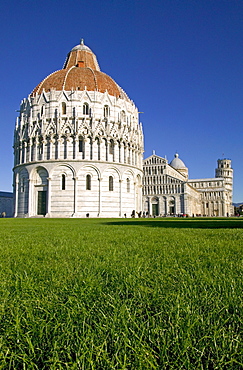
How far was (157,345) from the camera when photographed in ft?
5.14

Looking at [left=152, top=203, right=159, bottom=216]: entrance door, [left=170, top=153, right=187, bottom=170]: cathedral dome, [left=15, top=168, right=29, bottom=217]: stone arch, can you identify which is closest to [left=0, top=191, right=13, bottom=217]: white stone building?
[left=152, top=203, right=159, bottom=216]: entrance door

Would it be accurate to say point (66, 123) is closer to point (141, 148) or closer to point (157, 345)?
point (141, 148)

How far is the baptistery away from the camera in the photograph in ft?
132

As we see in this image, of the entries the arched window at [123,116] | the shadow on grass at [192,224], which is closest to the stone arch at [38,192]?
the arched window at [123,116]

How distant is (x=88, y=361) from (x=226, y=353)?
2.18 feet

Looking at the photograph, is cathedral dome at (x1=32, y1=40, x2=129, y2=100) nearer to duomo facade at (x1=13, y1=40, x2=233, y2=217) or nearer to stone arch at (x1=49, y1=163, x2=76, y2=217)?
duomo facade at (x1=13, y1=40, x2=233, y2=217)

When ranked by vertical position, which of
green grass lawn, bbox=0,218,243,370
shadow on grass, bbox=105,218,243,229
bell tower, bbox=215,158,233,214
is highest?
bell tower, bbox=215,158,233,214

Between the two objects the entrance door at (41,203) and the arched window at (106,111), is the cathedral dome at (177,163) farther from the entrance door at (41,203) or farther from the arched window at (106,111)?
the entrance door at (41,203)

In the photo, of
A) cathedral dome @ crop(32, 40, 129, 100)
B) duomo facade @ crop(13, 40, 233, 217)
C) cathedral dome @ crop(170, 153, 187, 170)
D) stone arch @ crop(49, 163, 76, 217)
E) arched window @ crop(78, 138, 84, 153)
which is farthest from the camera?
cathedral dome @ crop(170, 153, 187, 170)

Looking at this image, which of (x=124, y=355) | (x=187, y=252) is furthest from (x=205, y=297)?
(x=187, y=252)

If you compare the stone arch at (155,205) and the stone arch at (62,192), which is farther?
the stone arch at (155,205)

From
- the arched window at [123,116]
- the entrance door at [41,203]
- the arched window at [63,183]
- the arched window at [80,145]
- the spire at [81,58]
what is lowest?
the entrance door at [41,203]

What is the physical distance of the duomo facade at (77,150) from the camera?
40.4m

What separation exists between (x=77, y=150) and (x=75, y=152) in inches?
15.7
